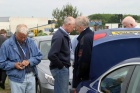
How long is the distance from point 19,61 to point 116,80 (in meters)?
1.82

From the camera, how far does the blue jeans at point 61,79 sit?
5801 millimetres

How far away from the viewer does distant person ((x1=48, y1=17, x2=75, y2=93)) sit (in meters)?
5.66

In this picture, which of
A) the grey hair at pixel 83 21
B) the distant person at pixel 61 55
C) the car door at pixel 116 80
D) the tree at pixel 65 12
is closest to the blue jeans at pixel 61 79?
the distant person at pixel 61 55

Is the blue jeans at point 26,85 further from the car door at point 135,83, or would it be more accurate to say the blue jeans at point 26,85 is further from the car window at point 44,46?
the car window at point 44,46

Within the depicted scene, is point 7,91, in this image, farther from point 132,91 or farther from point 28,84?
point 132,91

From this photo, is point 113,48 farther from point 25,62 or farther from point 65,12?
point 65,12

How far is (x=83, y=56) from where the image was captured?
205 inches

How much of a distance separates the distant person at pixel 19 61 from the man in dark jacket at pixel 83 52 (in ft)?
2.19

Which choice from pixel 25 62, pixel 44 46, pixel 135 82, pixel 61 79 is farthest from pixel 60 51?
pixel 44 46

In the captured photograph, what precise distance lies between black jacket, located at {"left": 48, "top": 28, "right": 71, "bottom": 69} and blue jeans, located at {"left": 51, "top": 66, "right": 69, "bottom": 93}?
9cm

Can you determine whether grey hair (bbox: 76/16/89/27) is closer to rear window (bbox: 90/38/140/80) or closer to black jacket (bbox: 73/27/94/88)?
black jacket (bbox: 73/27/94/88)

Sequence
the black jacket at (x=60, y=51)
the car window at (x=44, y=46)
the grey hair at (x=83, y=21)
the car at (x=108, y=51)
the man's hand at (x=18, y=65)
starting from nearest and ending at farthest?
the car at (x=108, y=51)
the man's hand at (x=18, y=65)
the grey hair at (x=83, y=21)
the black jacket at (x=60, y=51)
the car window at (x=44, y=46)

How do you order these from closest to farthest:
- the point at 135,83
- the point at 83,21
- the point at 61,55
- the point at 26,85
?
1. the point at 135,83
2. the point at 26,85
3. the point at 83,21
4. the point at 61,55

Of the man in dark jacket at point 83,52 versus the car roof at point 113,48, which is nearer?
the car roof at point 113,48
